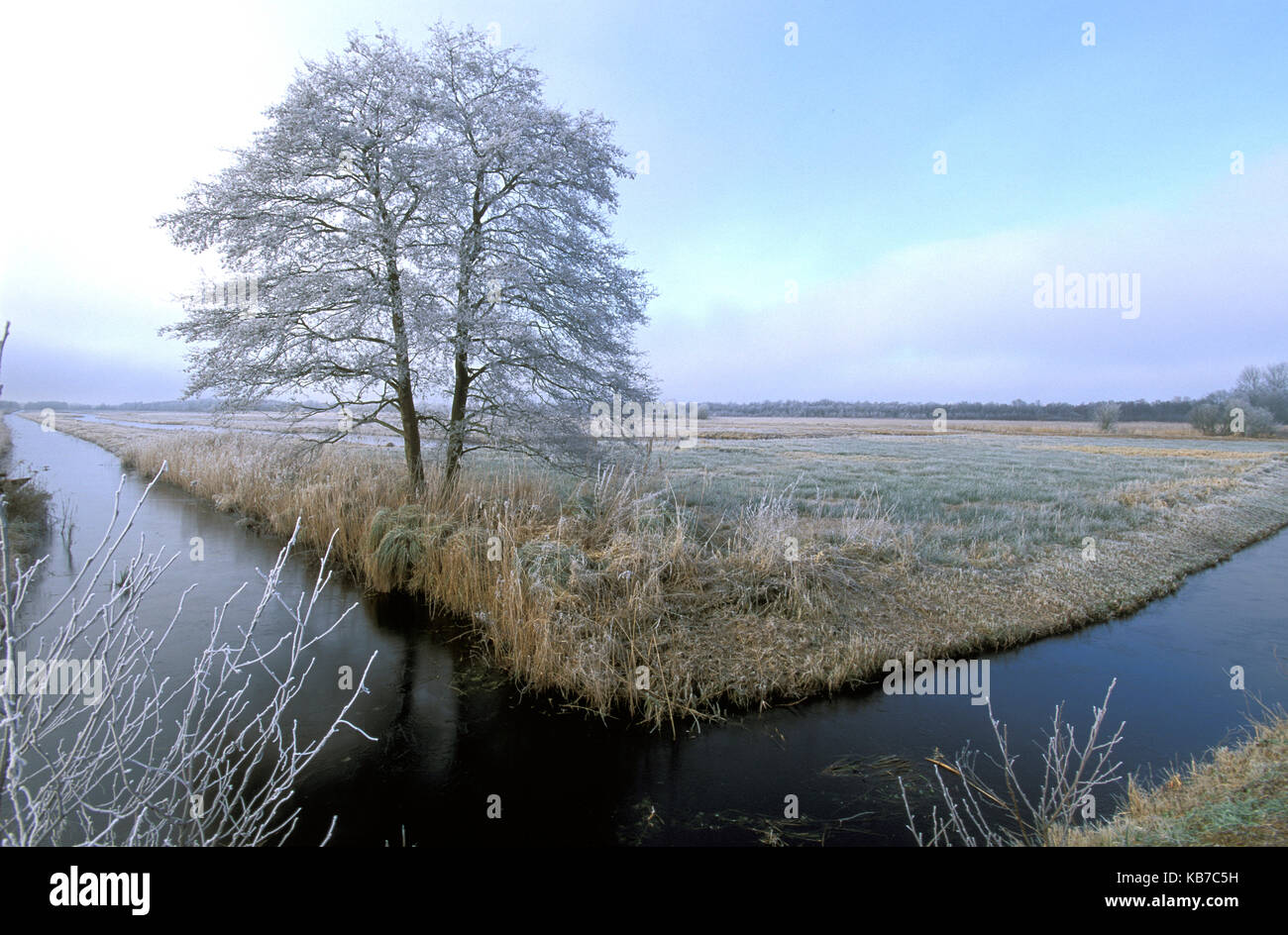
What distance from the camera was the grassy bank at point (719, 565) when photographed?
704 centimetres

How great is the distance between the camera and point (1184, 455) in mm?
33750

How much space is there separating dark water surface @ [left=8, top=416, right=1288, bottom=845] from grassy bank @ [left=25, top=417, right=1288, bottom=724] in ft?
1.52

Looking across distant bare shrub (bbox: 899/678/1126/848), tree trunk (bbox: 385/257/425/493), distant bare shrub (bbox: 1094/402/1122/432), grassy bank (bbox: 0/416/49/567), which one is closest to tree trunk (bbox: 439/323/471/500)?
tree trunk (bbox: 385/257/425/493)

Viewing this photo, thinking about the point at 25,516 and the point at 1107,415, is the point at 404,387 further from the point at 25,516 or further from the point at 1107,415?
the point at 1107,415

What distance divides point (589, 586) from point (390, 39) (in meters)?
10.6

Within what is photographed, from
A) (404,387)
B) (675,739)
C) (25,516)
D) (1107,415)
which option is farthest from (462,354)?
(1107,415)

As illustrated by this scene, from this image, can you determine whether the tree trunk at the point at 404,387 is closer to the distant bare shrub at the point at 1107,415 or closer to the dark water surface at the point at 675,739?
the dark water surface at the point at 675,739

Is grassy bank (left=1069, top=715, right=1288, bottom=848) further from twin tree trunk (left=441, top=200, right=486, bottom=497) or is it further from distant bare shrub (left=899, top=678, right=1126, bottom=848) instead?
twin tree trunk (left=441, top=200, right=486, bottom=497)

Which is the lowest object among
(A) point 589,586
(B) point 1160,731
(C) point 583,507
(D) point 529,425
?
(B) point 1160,731

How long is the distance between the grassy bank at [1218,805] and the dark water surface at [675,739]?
0.55 m
